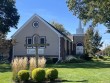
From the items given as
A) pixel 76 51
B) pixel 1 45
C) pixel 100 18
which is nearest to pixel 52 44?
pixel 1 45

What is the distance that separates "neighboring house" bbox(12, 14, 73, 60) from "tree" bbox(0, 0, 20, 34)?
5.59 ft

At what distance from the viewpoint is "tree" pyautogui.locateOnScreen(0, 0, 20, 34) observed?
151 feet

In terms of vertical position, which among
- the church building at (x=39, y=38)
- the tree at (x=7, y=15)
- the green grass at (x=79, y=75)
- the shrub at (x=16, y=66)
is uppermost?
the tree at (x=7, y=15)

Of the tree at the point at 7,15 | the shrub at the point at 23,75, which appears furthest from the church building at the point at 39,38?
the shrub at the point at 23,75

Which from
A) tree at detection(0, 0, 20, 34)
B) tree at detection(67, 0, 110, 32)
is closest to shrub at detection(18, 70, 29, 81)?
tree at detection(67, 0, 110, 32)

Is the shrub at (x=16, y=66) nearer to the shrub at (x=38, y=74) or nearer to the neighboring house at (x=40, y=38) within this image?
the shrub at (x=38, y=74)

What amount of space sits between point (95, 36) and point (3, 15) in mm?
27027

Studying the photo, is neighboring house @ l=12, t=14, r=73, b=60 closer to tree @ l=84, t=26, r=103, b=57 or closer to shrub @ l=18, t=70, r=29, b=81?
tree @ l=84, t=26, r=103, b=57

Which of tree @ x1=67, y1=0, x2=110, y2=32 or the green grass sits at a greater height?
tree @ x1=67, y1=0, x2=110, y2=32

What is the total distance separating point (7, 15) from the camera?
46562 mm

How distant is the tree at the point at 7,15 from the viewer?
151 feet

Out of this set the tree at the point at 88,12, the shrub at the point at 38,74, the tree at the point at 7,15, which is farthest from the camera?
the tree at the point at 7,15

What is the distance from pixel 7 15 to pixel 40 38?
598 centimetres

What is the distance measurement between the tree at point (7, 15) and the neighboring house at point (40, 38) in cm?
170
